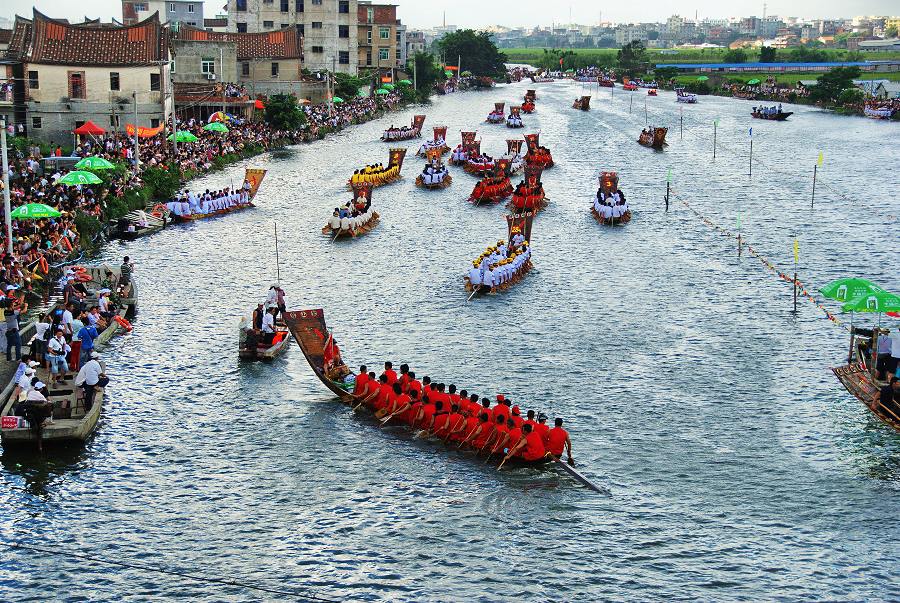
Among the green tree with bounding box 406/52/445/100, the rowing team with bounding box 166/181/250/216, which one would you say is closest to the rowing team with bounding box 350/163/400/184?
the rowing team with bounding box 166/181/250/216

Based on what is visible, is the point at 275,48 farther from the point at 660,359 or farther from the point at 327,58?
the point at 660,359

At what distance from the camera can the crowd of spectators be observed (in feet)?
160

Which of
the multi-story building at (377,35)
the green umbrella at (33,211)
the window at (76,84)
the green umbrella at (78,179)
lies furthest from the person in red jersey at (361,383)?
the multi-story building at (377,35)

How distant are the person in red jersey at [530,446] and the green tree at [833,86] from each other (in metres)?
146

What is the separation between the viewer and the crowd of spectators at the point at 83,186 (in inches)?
1922

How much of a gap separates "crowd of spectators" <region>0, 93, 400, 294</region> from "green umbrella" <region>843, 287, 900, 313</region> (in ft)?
104

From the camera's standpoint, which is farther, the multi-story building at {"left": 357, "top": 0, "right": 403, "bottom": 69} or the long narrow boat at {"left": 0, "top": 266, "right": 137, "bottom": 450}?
the multi-story building at {"left": 357, "top": 0, "right": 403, "bottom": 69}

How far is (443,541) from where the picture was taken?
1128 inches

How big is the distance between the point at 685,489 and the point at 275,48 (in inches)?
4311

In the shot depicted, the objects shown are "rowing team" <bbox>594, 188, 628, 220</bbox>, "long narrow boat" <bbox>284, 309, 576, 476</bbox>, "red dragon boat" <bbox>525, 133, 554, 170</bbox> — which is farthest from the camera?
"red dragon boat" <bbox>525, 133, 554, 170</bbox>

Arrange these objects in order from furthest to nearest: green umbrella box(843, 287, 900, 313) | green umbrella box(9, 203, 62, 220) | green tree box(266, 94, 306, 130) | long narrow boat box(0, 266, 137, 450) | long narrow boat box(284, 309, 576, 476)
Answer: green tree box(266, 94, 306, 130), green umbrella box(9, 203, 62, 220), long narrow boat box(284, 309, 576, 476), green umbrella box(843, 287, 900, 313), long narrow boat box(0, 266, 137, 450)

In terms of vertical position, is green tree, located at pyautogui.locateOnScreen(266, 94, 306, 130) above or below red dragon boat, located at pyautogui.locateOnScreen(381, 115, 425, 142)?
above

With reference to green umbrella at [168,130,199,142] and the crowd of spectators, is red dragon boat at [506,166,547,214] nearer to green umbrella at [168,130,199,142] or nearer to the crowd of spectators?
the crowd of spectators

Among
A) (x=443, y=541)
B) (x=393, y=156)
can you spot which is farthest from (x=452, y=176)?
(x=443, y=541)
